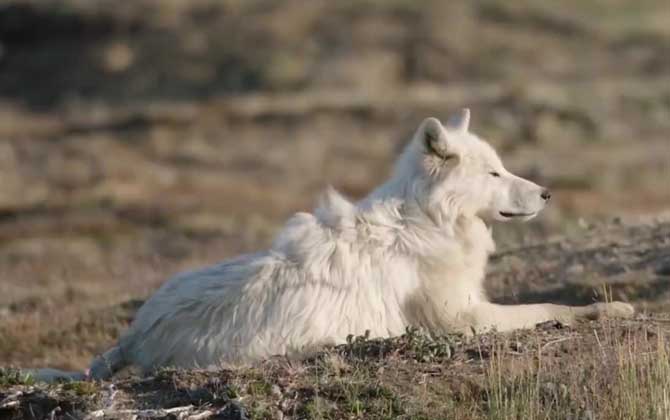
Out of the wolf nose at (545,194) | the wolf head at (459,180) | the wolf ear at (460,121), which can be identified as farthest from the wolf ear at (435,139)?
the wolf nose at (545,194)

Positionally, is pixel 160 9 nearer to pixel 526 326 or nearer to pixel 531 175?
pixel 531 175

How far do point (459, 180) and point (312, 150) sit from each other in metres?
33.3

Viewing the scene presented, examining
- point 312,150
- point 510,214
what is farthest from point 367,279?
point 312,150

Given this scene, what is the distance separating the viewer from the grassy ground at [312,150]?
8820 millimetres

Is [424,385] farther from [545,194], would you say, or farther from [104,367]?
[104,367]

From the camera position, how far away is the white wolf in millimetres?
9750

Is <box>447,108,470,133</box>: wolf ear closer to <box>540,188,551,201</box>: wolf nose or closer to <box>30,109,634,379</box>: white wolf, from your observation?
<box>30,109,634,379</box>: white wolf

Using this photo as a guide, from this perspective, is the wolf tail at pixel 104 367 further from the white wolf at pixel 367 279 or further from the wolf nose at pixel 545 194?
the wolf nose at pixel 545 194

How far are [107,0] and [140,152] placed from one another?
29.8 m

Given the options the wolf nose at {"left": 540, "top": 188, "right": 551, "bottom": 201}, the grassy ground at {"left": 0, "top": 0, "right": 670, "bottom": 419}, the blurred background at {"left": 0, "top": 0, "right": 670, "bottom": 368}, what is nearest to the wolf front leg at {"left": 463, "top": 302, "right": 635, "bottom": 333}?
the grassy ground at {"left": 0, "top": 0, "right": 670, "bottom": 419}

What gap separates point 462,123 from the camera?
11.0 m

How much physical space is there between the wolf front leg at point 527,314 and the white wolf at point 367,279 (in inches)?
0.4

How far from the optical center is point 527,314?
10.2 metres

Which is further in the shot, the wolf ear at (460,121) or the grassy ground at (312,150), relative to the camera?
the wolf ear at (460,121)
